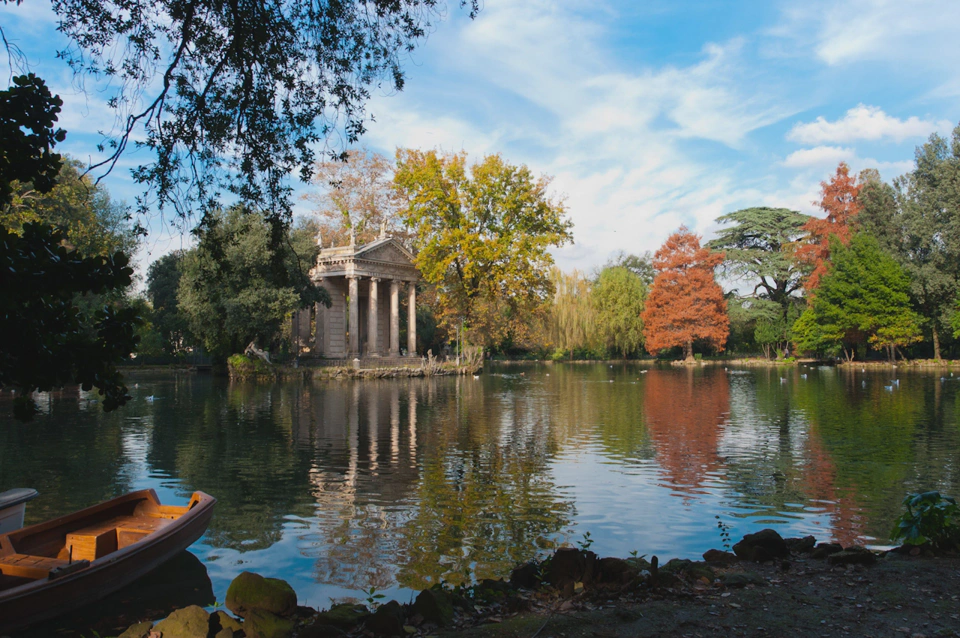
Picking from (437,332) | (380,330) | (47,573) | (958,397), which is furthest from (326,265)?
(47,573)

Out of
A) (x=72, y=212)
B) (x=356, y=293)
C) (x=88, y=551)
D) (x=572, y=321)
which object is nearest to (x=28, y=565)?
(x=88, y=551)

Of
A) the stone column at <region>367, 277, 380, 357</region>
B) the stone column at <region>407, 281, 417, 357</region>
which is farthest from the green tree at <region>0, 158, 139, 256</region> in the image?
the stone column at <region>407, 281, 417, 357</region>

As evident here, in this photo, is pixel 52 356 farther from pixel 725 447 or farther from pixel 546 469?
pixel 725 447

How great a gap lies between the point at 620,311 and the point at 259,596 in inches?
2588

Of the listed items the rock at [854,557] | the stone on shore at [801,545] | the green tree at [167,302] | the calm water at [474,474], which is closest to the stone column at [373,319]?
the green tree at [167,302]

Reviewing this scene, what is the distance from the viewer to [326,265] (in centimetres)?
4878

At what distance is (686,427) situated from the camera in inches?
716

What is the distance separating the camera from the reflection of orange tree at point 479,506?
7.63 m

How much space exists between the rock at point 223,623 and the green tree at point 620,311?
65.1 meters

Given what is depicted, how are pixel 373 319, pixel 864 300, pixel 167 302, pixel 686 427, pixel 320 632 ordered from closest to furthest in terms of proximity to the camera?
1. pixel 320 632
2. pixel 686 427
3. pixel 373 319
4. pixel 864 300
5. pixel 167 302

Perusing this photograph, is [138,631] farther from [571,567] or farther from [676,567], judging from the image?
[676,567]

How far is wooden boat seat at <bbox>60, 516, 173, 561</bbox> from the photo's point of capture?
7.48m

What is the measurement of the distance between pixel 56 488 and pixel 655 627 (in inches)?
419

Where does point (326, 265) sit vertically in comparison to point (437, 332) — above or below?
above
